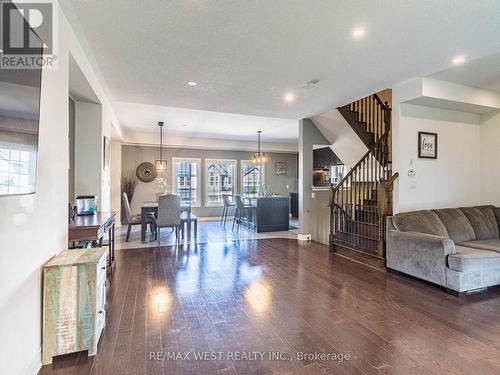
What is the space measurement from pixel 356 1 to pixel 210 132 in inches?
245

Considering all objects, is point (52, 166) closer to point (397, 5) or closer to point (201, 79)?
point (201, 79)

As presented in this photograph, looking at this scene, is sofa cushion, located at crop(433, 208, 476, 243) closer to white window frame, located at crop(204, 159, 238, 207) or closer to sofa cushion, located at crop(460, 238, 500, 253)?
sofa cushion, located at crop(460, 238, 500, 253)

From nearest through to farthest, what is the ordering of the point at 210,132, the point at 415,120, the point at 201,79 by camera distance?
the point at 201,79 → the point at 415,120 → the point at 210,132

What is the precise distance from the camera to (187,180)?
30.2 feet

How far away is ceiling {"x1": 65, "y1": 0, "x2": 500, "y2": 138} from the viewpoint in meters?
2.20

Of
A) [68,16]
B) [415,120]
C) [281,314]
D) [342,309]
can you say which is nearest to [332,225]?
[415,120]

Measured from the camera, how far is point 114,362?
6.20 ft

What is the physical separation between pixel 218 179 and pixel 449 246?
24.4 feet

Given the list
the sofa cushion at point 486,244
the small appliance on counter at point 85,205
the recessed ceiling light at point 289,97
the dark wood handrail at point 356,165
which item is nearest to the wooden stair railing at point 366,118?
the dark wood handrail at point 356,165

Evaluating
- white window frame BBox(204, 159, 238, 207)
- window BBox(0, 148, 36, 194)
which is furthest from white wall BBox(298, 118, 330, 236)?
window BBox(0, 148, 36, 194)

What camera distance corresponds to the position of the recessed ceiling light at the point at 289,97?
4.32m

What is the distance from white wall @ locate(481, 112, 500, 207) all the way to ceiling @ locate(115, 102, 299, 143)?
361 centimetres

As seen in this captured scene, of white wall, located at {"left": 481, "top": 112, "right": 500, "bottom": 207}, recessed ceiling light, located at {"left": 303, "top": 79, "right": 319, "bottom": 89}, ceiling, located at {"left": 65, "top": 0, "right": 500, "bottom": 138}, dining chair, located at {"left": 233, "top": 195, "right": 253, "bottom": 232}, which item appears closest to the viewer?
ceiling, located at {"left": 65, "top": 0, "right": 500, "bottom": 138}

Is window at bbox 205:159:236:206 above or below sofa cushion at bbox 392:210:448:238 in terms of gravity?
above
